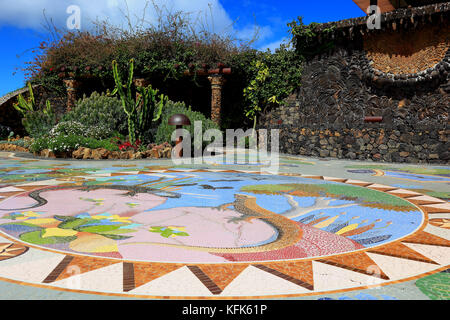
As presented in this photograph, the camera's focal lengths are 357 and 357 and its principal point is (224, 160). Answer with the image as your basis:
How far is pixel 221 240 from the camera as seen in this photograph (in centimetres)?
307

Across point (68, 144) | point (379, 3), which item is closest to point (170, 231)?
point (68, 144)

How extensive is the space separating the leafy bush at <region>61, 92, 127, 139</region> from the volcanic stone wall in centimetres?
Result: 570

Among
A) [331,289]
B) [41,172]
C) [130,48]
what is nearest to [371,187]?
[331,289]

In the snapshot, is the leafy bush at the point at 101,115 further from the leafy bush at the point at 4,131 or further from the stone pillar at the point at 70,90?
the leafy bush at the point at 4,131

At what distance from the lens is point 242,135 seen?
15.8 meters

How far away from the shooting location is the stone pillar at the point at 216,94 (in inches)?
588

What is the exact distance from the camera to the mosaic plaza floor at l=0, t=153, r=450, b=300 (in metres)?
2.14

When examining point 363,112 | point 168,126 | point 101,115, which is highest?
point 363,112

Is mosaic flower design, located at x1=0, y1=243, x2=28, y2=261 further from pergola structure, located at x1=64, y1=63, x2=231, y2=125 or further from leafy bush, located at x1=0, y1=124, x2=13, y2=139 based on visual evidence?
leafy bush, located at x1=0, y1=124, x2=13, y2=139

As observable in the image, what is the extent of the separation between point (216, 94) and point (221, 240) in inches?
490

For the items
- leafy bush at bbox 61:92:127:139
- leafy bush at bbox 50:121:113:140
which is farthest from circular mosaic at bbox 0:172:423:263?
leafy bush at bbox 61:92:127:139

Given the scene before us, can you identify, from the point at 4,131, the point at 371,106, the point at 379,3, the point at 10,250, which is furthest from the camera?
the point at 379,3

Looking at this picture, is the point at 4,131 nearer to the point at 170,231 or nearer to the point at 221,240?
the point at 170,231

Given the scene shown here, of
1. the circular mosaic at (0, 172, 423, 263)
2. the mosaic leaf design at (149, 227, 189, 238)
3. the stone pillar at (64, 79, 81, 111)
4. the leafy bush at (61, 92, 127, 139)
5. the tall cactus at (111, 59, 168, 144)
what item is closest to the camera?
the circular mosaic at (0, 172, 423, 263)
